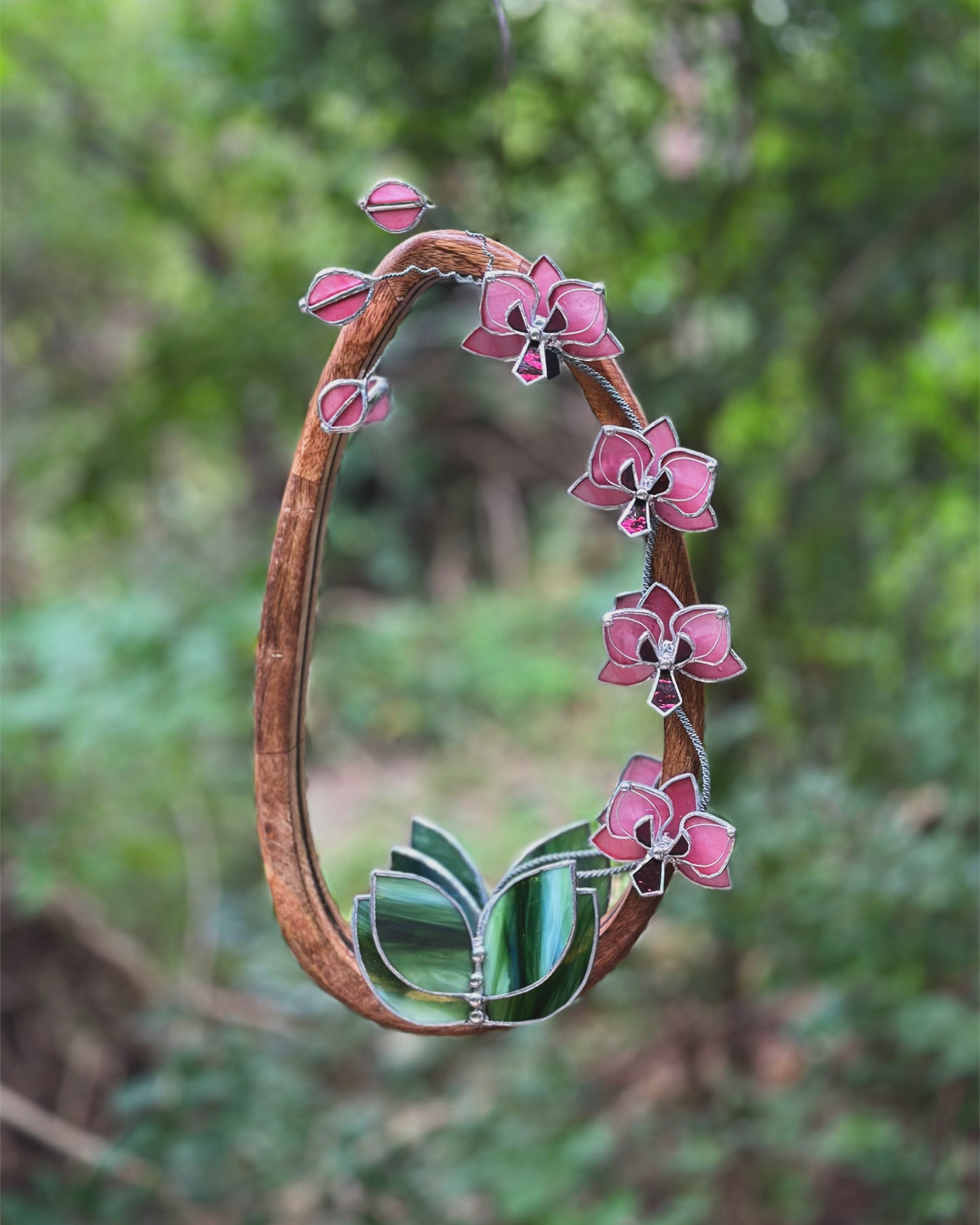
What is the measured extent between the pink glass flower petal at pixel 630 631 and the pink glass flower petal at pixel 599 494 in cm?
5

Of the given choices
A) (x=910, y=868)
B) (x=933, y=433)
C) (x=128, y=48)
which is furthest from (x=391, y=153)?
(x=910, y=868)

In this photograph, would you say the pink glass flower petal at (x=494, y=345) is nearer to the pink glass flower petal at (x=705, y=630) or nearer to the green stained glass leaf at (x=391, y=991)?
the pink glass flower petal at (x=705, y=630)

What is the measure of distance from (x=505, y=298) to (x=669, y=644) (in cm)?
18

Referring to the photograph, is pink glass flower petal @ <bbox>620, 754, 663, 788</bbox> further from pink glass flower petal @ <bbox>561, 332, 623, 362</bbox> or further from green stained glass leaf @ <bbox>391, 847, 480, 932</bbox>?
pink glass flower petal @ <bbox>561, 332, 623, 362</bbox>

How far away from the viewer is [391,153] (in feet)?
6.68

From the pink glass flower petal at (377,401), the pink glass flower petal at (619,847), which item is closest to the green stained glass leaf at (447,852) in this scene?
the pink glass flower petal at (619,847)

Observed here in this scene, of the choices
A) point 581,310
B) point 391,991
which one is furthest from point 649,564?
point 391,991

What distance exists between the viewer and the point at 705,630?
0.51 metres

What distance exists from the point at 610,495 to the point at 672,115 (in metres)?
1.63

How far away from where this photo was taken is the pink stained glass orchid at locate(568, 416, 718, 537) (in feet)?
1.66

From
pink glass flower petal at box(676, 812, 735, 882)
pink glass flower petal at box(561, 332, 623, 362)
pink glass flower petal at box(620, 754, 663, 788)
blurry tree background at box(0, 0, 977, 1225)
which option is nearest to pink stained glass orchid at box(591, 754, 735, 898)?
pink glass flower petal at box(676, 812, 735, 882)

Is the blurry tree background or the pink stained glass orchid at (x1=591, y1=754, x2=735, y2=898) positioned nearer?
Answer: the pink stained glass orchid at (x1=591, y1=754, x2=735, y2=898)

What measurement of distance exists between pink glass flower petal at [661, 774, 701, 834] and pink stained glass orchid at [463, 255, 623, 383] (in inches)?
8.0

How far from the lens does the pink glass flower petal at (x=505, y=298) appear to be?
0.51 m
